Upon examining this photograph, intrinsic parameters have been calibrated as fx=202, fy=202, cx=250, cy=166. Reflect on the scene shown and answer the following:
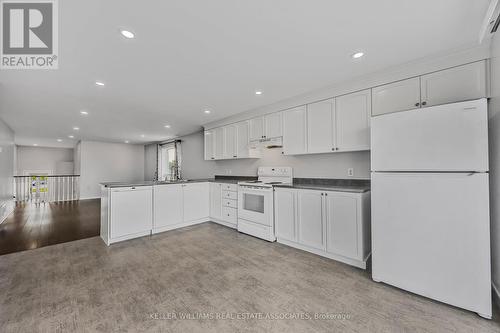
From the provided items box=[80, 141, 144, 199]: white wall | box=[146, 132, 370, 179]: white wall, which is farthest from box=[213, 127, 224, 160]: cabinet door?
box=[80, 141, 144, 199]: white wall

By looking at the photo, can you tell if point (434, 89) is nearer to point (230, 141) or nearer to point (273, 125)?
point (273, 125)

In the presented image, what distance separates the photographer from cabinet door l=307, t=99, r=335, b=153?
300 cm

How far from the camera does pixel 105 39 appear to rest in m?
1.85

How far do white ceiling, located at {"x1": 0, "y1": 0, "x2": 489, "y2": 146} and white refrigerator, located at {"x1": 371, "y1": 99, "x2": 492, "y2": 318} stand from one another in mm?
743

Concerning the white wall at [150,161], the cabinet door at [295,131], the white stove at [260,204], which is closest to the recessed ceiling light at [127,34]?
the cabinet door at [295,131]

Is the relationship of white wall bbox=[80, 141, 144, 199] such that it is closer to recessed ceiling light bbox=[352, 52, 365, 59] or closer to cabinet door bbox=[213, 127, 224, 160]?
cabinet door bbox=[213, 127, 224, 160]

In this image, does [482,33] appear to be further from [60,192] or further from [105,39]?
[60,192]

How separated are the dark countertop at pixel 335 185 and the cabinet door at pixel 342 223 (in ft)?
0.30

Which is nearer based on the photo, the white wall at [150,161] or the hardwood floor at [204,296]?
the hardwood floor at [204,296]

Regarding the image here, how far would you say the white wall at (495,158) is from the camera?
69.8 inches

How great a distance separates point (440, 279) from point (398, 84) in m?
2.11

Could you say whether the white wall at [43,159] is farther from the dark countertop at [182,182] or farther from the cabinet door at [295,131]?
the cabinet door at [295,131]

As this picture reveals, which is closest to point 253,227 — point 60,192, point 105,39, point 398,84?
point 398,84

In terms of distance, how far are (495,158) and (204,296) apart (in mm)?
2986
